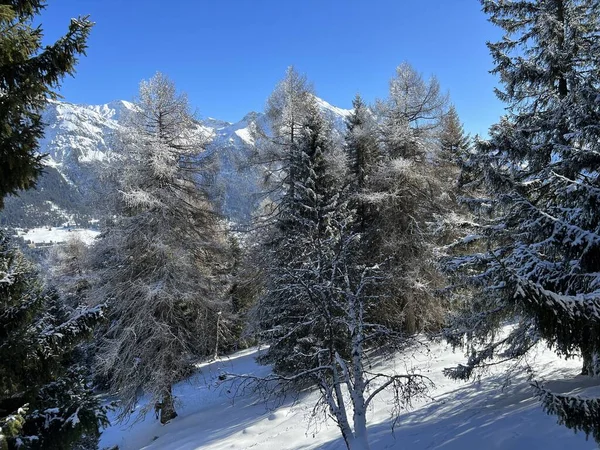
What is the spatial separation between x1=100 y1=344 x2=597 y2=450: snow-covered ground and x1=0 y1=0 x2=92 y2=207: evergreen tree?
572 centimetres

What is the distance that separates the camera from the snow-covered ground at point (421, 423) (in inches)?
293

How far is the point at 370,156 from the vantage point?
15477 mm

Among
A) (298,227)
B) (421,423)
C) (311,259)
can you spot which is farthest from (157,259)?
(421,423)

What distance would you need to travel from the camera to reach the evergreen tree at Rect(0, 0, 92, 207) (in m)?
3.39

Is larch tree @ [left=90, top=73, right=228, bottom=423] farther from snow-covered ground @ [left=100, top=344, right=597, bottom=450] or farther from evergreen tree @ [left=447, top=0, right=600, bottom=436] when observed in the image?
evergreen tree @ [left=447, top=0, right=600, bottom=436]

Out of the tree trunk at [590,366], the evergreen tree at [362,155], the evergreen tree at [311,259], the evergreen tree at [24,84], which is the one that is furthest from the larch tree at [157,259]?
the tree trunk at [590,366]

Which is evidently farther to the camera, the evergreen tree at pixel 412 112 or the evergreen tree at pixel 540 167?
the evergreen tree at pixel 412 112

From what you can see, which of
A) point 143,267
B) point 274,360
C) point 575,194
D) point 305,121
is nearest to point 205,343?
point 274,360

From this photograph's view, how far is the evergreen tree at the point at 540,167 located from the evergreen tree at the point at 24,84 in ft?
16.6

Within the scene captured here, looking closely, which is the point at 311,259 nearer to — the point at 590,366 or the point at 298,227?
the point at 298,227

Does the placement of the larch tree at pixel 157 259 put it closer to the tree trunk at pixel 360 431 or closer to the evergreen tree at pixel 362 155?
the evergreen tree at pixel 362 155

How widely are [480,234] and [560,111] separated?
9.47 ft

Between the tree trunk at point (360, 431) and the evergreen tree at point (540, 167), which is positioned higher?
the evergreen tree at point (540, 167)

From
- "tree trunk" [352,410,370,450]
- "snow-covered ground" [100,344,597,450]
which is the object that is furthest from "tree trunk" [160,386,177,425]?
"tree trunk" [352,410,370,450]
